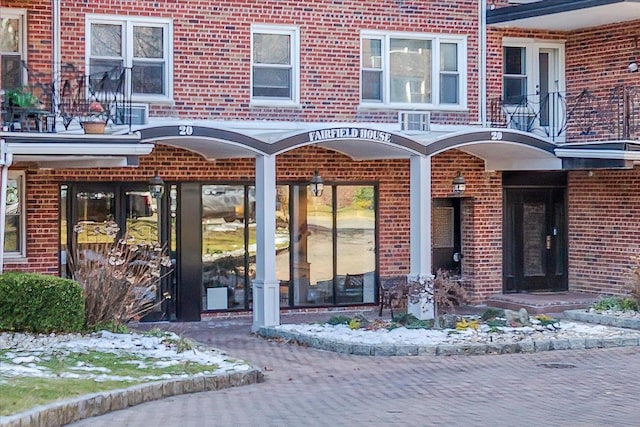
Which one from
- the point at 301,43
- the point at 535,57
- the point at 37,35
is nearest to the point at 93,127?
the point at 37,35

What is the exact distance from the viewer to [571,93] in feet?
72.0

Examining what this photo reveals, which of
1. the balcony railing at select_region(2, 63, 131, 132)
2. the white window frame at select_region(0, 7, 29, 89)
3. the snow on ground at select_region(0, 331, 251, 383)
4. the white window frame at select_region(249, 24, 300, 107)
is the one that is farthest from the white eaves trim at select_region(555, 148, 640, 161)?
the white window frame at select_region(0, 7, 29, 89)

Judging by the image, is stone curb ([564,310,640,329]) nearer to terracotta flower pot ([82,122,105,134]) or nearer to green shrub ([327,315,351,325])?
green shrub ([327,315,351,325])

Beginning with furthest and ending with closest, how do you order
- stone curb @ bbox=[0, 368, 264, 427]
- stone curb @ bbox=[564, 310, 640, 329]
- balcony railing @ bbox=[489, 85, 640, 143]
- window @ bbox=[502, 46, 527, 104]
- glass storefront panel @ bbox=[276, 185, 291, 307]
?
1. window @ bbox=[502, 46, 527, 104]
2. balcony railing @ bbox=[489, 85, 640, 143]
3. glass storefront panel @ bbox=[276, 185, 291, 307]
4. stone curb @ bbox=[564, 310, 640, 329]
5. stone curb @ bbox=[0, 368, 264, 427]

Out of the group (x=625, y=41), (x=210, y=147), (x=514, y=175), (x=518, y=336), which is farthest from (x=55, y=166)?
(x=625, y=41)

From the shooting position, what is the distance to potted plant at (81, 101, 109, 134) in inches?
631

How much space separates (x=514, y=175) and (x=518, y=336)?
6.53 metres

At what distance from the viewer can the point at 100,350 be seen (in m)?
13.8

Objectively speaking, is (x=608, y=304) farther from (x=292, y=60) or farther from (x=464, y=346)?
(x=292, y=60)

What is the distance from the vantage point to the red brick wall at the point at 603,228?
21297 millimetres

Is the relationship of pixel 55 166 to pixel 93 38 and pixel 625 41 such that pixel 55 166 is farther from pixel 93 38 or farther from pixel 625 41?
pixel 625 41

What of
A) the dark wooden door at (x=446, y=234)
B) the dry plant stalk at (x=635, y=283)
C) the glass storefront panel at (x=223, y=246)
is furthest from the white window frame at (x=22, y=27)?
the dry plant stalk at (x=635, y=283)

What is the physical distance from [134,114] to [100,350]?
591cm

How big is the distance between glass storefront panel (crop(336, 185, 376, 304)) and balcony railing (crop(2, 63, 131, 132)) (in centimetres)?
483
